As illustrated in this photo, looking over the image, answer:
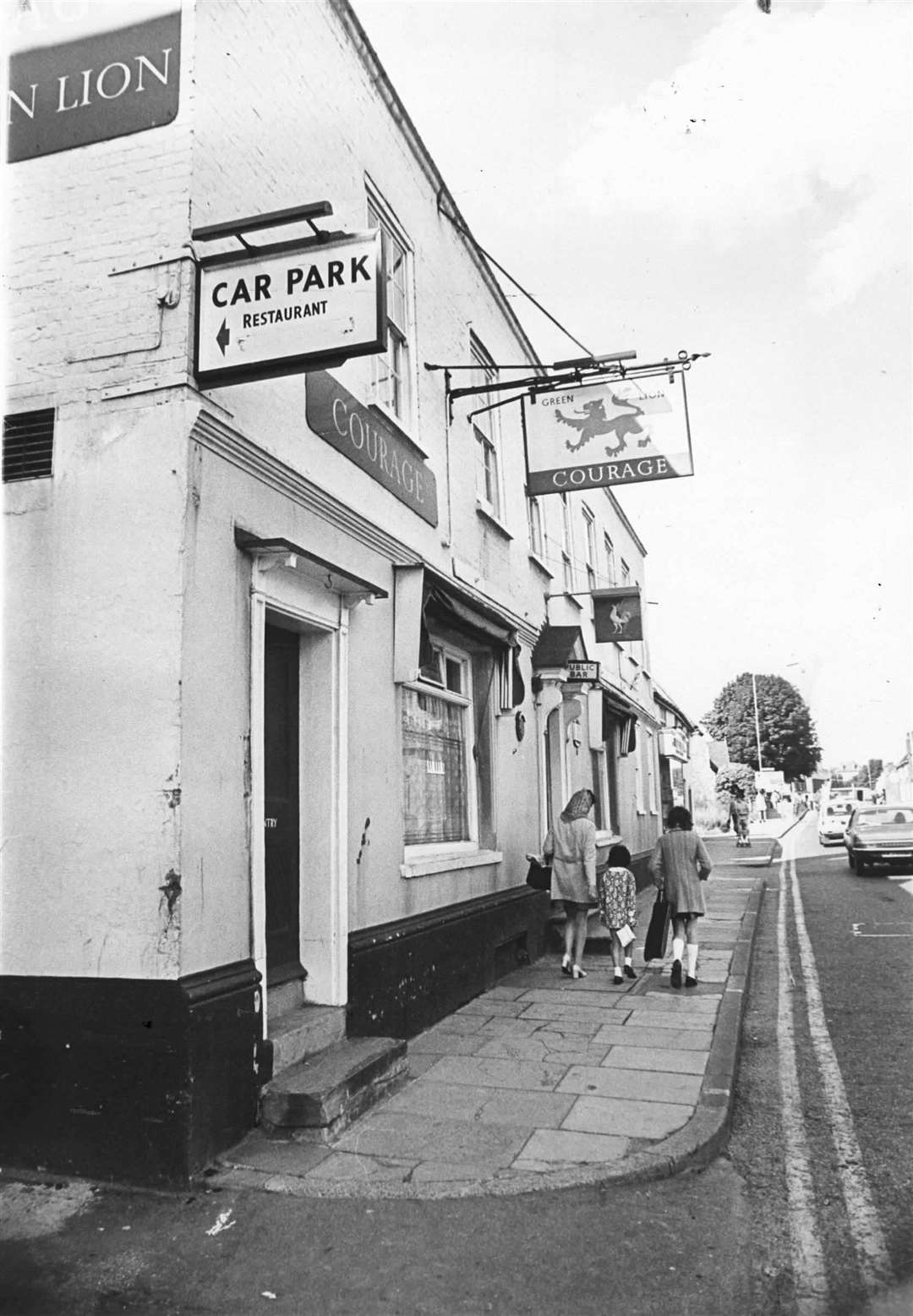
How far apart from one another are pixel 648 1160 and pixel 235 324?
15.2ft

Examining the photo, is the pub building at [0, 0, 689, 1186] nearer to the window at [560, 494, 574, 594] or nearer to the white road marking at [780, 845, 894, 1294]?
the white road marking at [780, 845, 894, 1294]

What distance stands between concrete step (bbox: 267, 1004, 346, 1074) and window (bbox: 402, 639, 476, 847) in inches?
82.6

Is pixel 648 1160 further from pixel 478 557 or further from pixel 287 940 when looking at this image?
pixel 478 557

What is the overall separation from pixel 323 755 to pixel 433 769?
2.45m

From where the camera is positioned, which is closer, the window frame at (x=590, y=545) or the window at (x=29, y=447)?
the window at (x=29, y=447)

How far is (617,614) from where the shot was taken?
1524 centimetres

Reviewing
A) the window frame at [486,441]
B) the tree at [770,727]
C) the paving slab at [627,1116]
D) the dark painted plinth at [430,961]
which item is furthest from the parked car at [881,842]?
the tree at [770,727]

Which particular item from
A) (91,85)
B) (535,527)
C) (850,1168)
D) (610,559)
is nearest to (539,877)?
(850,1168)

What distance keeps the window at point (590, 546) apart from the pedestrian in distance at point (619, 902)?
766cm

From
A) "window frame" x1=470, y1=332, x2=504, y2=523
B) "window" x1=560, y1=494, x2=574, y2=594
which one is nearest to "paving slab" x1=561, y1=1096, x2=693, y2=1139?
"window frame" x1=470, y1=332, x2=504, y2=523

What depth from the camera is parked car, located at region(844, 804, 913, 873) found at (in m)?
20.8

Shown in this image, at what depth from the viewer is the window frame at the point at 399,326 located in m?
8.11

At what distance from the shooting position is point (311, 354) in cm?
475

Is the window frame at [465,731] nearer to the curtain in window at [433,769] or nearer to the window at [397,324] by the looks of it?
the curtain in window at [433,769]
